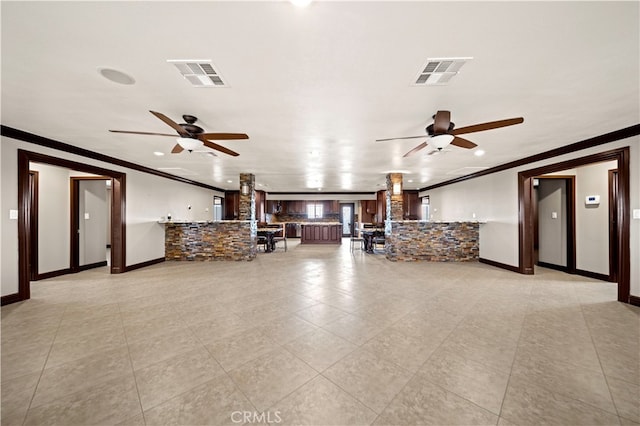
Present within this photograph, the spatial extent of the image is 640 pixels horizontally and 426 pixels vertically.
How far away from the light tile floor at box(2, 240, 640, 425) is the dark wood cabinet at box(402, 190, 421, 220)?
299 inches

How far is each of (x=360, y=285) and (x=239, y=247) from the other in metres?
3.92

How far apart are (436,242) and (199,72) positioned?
21.6 feet

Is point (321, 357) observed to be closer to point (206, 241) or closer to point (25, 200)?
point (25, 200)

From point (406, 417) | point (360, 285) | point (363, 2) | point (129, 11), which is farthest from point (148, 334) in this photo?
point (363, 2)

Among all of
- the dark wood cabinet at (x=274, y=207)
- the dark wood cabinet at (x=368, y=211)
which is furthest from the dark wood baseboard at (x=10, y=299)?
the dark wood cabinet at (x=368, y=211)

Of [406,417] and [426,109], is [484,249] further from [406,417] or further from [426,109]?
[406,417]

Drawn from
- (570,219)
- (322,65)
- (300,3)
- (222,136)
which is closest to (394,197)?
(570,219)

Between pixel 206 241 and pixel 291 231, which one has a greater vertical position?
pixel 206 241

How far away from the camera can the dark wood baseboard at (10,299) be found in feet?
10.8

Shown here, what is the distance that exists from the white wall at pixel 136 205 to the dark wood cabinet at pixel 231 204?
1.53 metres

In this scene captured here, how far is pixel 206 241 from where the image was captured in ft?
22.1

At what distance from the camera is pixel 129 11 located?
4.84ft

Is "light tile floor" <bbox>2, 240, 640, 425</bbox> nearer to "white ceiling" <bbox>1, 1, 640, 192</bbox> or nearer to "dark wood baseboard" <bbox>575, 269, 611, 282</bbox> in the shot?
"dark wood baseboard" <bbox>575, 269, 611, 282</bbox>
